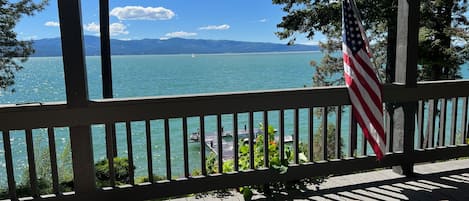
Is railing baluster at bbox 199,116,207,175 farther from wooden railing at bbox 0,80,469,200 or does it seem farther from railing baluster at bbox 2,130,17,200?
railing baluster at bbox 2,130,17,200

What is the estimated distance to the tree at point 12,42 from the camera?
574cm

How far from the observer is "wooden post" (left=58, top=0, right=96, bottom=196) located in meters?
2.42

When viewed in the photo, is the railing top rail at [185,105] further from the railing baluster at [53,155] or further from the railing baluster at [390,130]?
the railing baluster at [390,130]

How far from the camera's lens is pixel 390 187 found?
3.14 m

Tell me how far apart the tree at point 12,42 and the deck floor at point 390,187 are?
452 centimetres

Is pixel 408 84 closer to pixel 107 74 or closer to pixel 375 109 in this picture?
pixel 375 109

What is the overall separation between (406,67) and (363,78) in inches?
30.9

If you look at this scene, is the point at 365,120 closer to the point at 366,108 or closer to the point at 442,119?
the point at 366,108

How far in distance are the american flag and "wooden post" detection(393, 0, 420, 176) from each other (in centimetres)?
72

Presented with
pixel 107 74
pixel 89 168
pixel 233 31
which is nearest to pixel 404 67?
pixel 89 168

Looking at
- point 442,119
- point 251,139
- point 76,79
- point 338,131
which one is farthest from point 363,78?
point 76,79

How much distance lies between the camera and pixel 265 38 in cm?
5447

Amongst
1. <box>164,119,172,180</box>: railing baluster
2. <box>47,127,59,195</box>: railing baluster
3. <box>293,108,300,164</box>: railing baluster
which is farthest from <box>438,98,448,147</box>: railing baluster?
<box>47,127,59,195</box>: railing baluster

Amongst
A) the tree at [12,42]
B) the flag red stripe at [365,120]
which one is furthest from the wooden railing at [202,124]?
the tree at [12,42]
